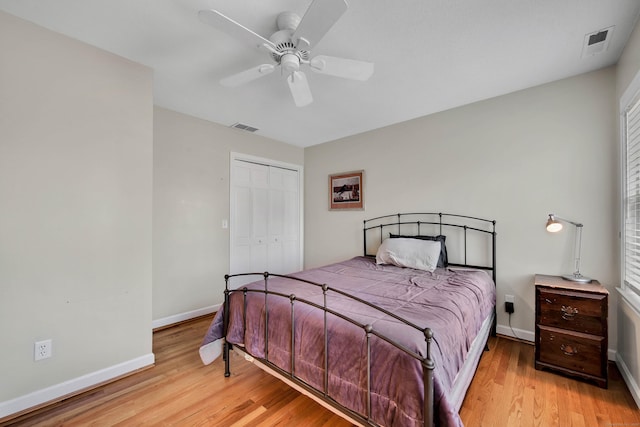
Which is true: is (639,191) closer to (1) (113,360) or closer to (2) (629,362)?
(2) (629,362)

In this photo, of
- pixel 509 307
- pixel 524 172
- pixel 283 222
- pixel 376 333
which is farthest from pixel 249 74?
pixel 509 307

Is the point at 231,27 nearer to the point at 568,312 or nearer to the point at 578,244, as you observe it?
the point at 568,312

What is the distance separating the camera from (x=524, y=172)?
2.61 metres

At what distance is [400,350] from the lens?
3.94 ft

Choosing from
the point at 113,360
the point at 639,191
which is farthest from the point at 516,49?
the point at 113,360

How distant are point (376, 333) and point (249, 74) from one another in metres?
1.78

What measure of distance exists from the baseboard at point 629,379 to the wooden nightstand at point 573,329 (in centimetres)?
12

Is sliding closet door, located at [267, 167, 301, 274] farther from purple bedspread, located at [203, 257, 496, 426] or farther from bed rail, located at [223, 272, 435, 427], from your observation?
bed rail, located at [223, 272, 435, 427]

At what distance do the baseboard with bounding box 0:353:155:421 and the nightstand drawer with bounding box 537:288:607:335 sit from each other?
3182mm

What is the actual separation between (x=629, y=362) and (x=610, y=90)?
212 centimetres

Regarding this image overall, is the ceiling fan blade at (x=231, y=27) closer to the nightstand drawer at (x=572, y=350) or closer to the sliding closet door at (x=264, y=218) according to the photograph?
the sliding closet door at (x=264, y=218)

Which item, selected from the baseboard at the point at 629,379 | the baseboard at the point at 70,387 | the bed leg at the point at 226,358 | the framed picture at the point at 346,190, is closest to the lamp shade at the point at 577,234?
the baseboard at the point at 629,379

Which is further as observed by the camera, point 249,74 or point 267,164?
point 267,164

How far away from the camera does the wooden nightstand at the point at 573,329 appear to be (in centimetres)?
191
